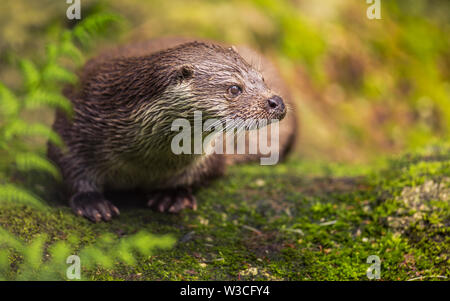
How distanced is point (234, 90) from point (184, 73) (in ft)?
1.35

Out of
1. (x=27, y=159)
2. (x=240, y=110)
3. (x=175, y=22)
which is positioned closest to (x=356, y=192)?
(x=240, y=110)

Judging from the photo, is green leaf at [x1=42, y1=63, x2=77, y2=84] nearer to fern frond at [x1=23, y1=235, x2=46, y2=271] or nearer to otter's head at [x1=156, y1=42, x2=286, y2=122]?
otter's head at [x1=156, y1=42, x2=286, y2=122]

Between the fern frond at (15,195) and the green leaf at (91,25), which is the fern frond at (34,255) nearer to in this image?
the fern frond at (15,195)

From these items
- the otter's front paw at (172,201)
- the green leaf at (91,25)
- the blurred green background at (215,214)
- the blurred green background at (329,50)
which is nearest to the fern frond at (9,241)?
the blurred green background at (215,214)

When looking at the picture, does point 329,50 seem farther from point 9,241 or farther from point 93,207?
point 9,241

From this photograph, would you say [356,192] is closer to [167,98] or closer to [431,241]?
[431,241]

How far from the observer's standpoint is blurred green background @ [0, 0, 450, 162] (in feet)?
25.6

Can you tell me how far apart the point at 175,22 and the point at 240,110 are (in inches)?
202

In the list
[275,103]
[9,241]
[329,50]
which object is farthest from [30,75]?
[329,50]

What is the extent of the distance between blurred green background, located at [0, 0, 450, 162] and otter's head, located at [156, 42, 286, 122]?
332 cm

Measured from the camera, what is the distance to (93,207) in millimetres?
4180

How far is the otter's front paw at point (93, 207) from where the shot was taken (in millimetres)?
4109
